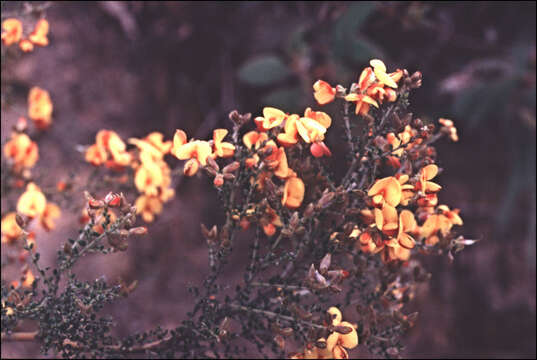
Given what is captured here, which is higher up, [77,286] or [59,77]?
[59,77]

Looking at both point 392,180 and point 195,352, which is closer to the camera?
point 392,180

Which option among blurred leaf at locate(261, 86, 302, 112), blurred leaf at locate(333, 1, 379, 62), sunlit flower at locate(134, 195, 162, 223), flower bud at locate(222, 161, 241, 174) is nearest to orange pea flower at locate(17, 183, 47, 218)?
sunlit flower at locate(134, 195, 162, 223)

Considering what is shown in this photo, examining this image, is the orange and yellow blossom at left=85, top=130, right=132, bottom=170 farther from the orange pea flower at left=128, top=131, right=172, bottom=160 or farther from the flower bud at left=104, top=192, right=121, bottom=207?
the flower bud at left=104, top=192, right=121, bottom=207

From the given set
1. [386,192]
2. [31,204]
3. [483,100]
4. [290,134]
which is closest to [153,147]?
[31,204]

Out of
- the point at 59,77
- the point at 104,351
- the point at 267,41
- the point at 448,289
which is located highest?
the point at 267,41

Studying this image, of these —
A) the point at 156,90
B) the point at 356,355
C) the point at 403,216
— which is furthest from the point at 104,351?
the point at 156,90

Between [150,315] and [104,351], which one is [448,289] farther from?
[104,351]

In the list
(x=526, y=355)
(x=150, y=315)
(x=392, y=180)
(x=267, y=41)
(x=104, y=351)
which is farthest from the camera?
(x=267, y=41)

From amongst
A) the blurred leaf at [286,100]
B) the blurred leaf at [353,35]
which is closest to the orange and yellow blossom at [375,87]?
the blurred leaf at [353,35]
